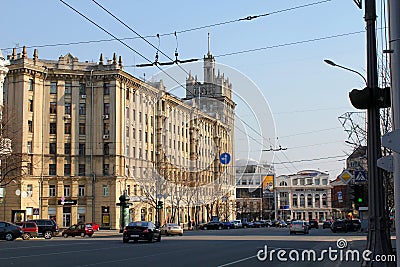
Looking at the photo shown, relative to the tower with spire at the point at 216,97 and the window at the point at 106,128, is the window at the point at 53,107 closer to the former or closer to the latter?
the window at the point at 106,128

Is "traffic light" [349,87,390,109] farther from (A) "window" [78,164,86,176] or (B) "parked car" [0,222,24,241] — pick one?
(A) "window" [78,164,86,176]

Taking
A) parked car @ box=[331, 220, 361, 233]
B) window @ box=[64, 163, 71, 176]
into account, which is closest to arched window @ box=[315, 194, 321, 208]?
parked car @ box=[331, 220, 361, 233]

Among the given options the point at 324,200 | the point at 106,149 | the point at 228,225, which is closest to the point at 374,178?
the point at 106,149

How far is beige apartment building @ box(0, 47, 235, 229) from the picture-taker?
228 feet

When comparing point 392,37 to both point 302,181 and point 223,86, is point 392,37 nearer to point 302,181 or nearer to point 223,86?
point 223,86

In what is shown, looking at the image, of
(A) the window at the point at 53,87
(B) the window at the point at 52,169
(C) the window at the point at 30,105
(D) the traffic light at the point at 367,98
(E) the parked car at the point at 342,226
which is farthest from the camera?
(A) the window at the point at 53,87

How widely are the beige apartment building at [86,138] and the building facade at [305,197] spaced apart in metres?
82.6

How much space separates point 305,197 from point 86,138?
98.0 metres

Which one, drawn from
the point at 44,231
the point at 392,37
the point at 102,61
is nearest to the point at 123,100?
the point at 102,61

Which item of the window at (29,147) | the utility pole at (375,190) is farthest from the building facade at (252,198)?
the utility pole at (375,190)

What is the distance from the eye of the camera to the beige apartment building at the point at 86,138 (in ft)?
228

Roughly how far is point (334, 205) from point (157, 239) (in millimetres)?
124714

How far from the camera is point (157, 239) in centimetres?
3738

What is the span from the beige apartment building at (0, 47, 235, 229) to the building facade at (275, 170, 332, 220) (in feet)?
271
